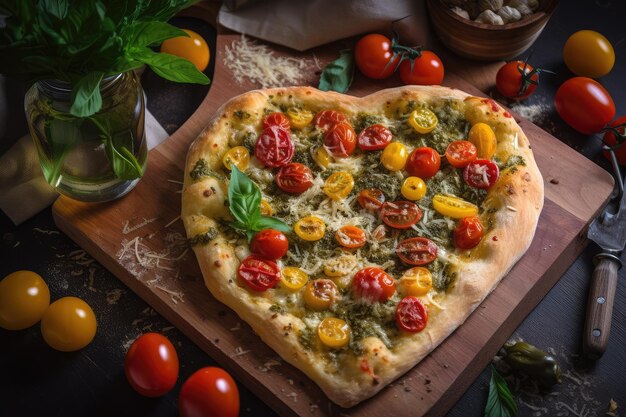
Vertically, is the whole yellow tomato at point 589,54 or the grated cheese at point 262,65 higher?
the whole yellow tomato at point 589,54

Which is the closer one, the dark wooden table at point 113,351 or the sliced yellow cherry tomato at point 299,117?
the dark wooden table at point 113,351

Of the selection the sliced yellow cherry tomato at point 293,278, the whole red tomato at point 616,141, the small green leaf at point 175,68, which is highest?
the small green leaf at point 175,68

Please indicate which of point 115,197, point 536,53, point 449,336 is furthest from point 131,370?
point 536,53

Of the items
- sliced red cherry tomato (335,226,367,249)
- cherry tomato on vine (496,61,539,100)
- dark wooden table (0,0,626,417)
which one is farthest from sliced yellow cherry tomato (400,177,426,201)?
cherry tomato on vine (496,61,539,100)

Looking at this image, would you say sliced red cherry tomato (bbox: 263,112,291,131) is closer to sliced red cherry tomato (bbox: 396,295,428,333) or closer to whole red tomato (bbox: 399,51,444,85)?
whole red tomato (bbox: 399,51,444,85)

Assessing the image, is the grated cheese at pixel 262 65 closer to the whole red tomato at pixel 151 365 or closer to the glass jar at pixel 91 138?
the glass jar at pixel 91 138

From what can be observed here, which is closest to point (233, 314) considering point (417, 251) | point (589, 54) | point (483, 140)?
point (417, 251)

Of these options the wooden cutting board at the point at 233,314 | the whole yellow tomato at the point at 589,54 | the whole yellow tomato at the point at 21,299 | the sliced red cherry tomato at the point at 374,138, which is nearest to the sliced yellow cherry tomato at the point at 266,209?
the wooden cutting board at the point at 233,314
